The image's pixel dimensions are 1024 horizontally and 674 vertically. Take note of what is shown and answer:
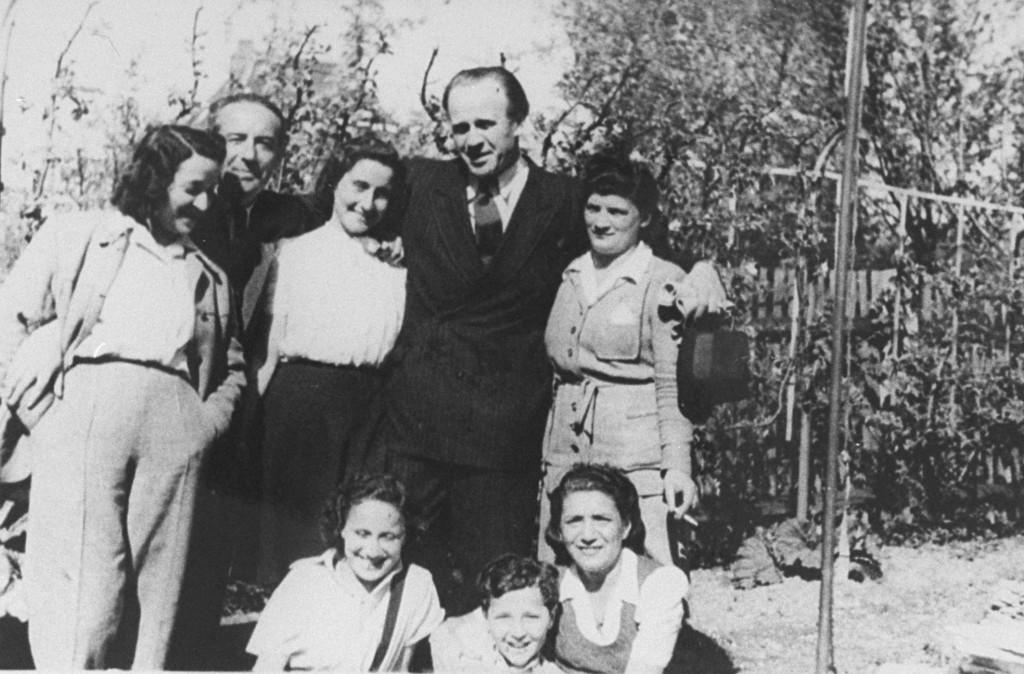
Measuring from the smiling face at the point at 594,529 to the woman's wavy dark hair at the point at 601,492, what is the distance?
0.02 metres

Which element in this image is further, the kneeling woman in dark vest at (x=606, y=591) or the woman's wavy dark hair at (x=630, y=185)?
the woman's wavy dark hair at (x=630, y=185)

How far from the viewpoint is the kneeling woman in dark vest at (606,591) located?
325 centimetres

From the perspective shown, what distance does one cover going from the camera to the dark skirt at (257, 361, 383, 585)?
325cm

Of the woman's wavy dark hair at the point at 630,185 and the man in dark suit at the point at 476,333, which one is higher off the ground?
the woman's wavy dark hair at the point at 630,185

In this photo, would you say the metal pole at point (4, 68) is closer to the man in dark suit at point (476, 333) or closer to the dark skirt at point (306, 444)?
the dark skirt at point (306, 444)

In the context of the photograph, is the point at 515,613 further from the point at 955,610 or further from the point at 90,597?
the point at 955,610

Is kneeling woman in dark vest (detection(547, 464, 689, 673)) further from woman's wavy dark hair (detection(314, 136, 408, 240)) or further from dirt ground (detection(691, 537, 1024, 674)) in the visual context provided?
woman's wavy dark hair (detection(314, 136, 408, 240))

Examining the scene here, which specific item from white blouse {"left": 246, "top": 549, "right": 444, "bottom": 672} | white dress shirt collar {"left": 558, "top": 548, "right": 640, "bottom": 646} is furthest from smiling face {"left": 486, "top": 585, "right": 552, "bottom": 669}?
white blouse {"left": 246, "top": 549, "right": 444, "bottom": 672}

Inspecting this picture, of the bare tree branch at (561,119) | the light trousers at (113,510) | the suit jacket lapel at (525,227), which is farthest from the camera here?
the bare tree branch at (561,119)

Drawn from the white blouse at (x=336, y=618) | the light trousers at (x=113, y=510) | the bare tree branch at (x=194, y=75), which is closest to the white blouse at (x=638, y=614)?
the white blouse at (x=336, y=618)

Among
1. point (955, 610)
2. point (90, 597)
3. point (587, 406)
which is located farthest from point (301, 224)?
point (955, 610)

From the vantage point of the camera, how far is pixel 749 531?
3.57 m

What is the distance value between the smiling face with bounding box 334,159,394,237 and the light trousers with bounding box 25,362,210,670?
28.7 inches

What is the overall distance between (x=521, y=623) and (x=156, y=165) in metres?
1.86
